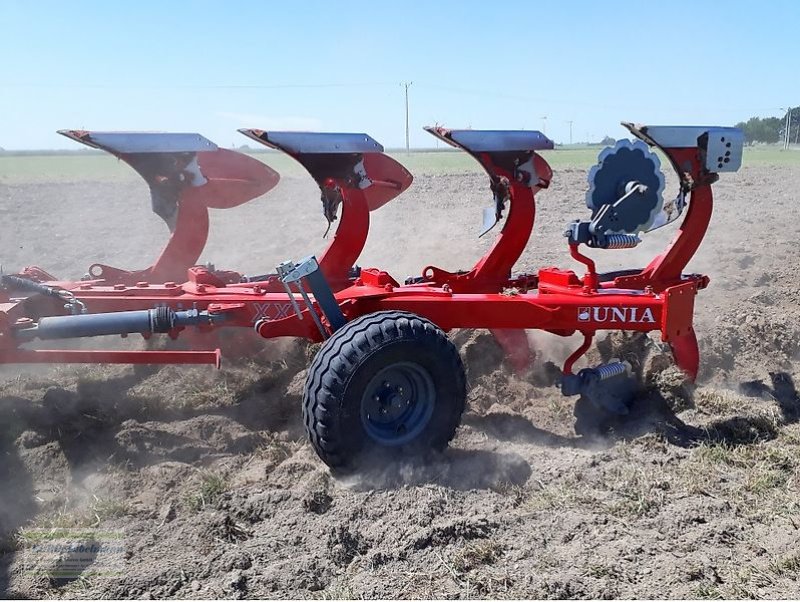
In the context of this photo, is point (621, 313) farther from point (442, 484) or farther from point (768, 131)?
point (768, 131)

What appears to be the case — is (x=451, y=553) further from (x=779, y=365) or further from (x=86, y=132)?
(x=86, y=132)

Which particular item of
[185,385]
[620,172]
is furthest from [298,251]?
[620,172]

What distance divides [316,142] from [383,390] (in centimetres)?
206

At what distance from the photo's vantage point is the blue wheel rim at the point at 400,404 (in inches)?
155

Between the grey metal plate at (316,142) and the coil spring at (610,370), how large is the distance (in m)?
2.25

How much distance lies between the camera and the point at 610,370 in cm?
466

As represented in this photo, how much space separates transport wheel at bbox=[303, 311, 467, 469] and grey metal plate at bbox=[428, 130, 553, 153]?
1.79 m

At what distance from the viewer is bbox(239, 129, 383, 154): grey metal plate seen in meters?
5.07

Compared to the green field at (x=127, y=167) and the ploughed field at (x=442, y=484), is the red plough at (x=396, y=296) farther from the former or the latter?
the green field at (x=127, y=167)

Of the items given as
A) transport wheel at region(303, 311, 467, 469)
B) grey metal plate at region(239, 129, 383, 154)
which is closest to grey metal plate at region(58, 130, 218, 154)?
grey metal plate at region(239, 129, 383, 154)

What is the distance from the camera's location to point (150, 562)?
3111 mm
